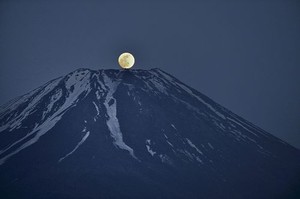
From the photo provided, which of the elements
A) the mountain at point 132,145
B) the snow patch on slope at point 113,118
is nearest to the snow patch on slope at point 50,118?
the mountain at point 132,145

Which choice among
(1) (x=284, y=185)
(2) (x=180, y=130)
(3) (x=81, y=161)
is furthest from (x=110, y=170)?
(1) (x=284, y=185)

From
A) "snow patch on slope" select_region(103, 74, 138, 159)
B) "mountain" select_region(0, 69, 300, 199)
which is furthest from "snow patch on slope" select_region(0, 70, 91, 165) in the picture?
"snow patch on slope" select_region(103, 74, 138, 159)

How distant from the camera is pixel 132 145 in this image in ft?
120

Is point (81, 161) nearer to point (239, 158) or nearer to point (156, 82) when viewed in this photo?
point (239, 158)

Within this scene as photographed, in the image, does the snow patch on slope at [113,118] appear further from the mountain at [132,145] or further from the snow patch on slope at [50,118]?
the snow patch on slope at [50,118]

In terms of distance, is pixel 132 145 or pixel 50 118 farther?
pixel 50 118

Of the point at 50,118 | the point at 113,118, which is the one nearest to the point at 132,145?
the point at 113,118

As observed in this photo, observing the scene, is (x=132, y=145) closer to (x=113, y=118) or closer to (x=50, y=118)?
(x=113, y=118)

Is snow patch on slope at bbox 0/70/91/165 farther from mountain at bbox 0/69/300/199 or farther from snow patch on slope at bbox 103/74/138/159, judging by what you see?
snow patch on slope at bbox 103/74/138/159

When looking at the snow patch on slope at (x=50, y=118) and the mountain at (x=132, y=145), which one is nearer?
the mountain at (x=132, y=145)

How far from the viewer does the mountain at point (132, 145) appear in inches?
1172

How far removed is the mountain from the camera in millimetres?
29766

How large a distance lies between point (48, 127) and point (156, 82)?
16933 millimetres

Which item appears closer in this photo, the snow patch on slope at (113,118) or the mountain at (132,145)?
the mountain at (132,145)
